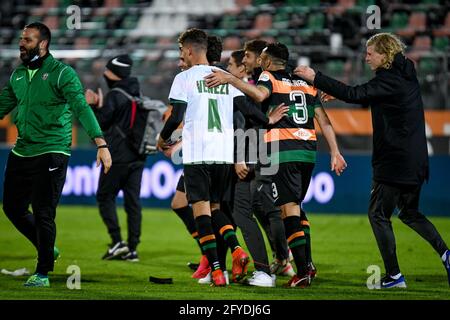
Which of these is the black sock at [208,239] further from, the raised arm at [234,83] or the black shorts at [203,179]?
the raised arm at [234,83]

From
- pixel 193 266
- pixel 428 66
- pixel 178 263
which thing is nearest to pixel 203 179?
pixel 193 266

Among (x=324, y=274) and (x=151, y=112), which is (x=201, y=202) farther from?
(x=151, y=112)

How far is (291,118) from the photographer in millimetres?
9055

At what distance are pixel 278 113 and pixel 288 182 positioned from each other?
2.20 feet

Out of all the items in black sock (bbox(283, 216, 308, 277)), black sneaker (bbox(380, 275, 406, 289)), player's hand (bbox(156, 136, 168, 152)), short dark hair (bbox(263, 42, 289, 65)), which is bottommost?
black sneaker (bbox(380, 275, 406, 289))

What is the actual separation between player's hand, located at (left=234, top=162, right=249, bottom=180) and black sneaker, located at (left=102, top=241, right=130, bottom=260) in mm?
3075

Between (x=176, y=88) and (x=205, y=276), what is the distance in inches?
83.1

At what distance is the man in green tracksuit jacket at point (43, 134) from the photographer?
28.9ft

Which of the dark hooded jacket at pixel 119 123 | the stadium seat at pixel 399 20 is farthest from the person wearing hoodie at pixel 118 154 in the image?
the stadium seat at pixel 399 20

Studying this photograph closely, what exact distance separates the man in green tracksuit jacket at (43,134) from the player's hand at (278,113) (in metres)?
1.61

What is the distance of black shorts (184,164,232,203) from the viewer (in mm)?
8922

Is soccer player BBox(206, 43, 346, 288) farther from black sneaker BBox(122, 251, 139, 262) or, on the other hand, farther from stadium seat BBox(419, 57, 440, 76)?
stadium seat BBox(419, 57, 440, 76)

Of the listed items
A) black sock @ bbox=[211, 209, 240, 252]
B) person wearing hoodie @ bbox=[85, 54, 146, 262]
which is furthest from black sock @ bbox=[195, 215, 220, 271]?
person wearing hoodie @ bbox=[85, 54, 146, 262]

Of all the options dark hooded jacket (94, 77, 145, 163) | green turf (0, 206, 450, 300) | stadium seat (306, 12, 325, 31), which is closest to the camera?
green turf (0, 206, 450, 300)
